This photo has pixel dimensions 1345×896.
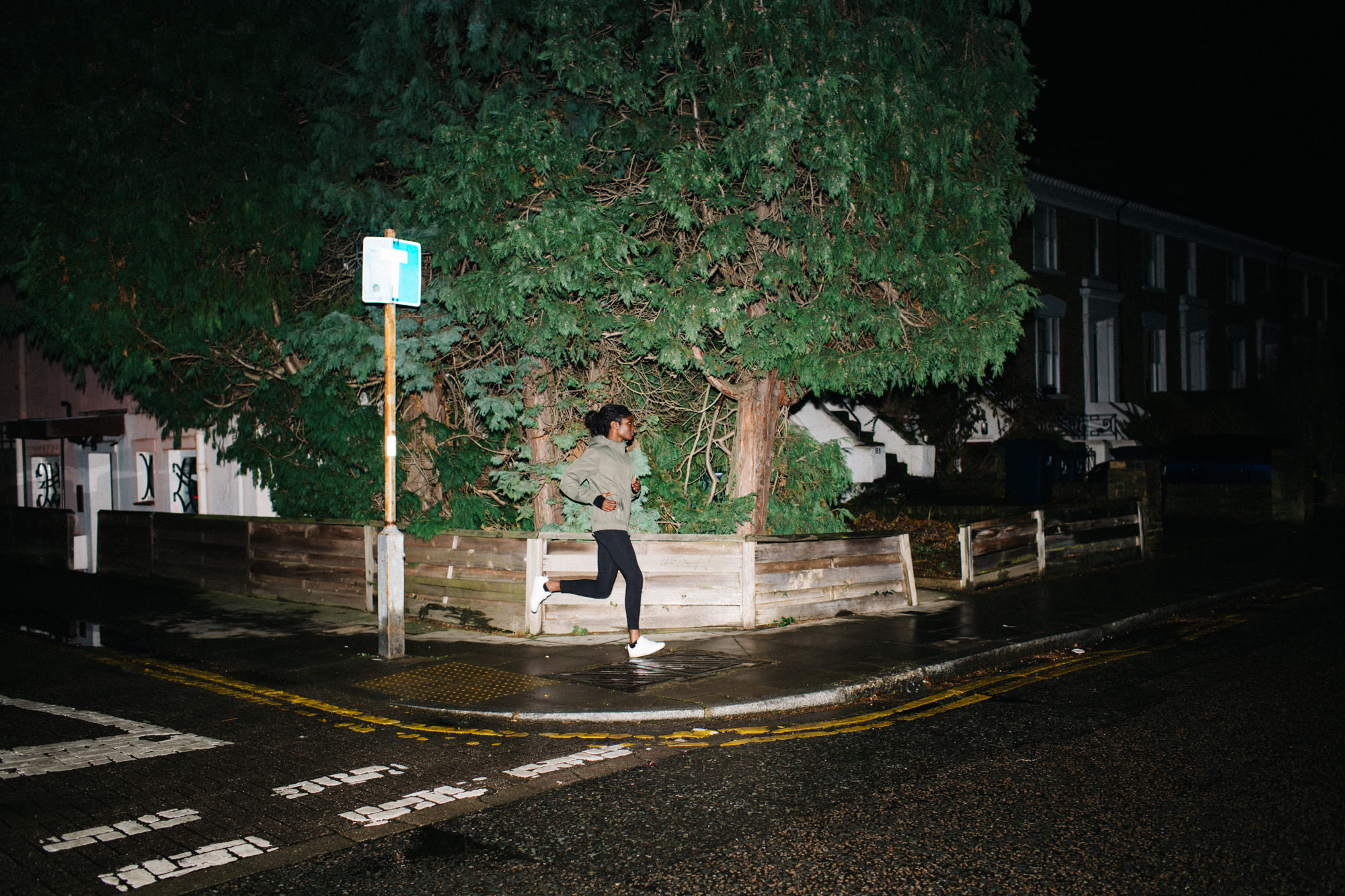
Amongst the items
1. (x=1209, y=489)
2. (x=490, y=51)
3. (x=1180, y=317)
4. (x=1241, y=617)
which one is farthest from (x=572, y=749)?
(x=1180, y=317)

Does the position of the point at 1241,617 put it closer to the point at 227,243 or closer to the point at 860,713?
the point at 860,713

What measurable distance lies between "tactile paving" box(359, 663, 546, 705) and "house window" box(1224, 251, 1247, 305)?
37.2 meters

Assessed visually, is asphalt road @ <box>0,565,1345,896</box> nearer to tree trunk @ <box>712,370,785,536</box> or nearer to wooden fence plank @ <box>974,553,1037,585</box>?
tree trunk @ <box>712,370,785,536</box>

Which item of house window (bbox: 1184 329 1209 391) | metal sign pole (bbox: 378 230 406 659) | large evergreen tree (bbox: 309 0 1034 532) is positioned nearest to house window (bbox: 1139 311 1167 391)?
house window (bbox: 1184 329 1209 391)

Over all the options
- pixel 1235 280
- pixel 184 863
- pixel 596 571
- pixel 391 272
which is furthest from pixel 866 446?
pixel 1235 280

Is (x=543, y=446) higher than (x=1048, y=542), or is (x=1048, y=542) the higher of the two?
(x=543, y=446)

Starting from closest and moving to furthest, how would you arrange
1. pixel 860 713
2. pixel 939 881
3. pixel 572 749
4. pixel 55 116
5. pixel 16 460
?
pixel 939 881 < pixel 572 749 < pixel 860 713 < pixel 55 116 < pixel 16 460

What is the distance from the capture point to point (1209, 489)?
64.0 ft

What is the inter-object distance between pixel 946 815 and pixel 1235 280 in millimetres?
38946

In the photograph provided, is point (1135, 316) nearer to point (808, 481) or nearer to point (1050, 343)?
point (1050, 343)

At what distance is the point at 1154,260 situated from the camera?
3259cm

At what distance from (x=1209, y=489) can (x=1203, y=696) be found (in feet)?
48.1

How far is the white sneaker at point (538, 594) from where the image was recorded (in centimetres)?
867

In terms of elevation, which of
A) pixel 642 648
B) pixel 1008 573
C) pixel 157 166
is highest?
pixel 157 166
